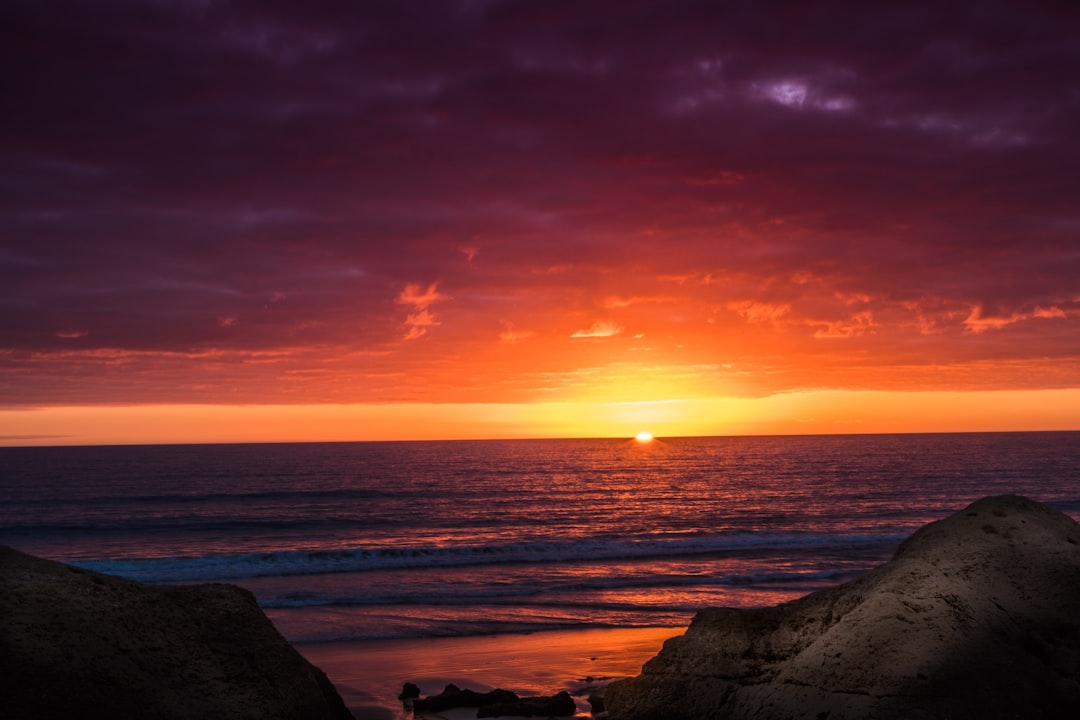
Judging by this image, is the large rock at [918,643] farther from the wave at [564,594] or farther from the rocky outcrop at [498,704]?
the wave at [564,594]

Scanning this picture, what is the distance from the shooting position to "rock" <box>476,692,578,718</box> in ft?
41.7

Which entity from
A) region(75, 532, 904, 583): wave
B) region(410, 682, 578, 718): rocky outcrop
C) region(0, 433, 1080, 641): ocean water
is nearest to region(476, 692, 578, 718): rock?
region(410, 682, 578, 718): rocky outcrop

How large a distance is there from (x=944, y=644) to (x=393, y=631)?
1423 cm

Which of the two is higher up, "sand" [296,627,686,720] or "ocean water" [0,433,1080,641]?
"sand" [296,627,686,720]

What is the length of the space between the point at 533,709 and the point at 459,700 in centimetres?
131

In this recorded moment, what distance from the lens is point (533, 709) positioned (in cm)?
1281

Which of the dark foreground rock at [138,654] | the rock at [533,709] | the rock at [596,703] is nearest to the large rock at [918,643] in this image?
the rock at [596,703]

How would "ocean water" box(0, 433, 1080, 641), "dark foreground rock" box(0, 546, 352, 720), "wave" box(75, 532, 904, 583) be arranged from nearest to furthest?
1. "dark foreground rock" box(0, 546, 352, 720)
2. "ocean water" box(0, 433, 1080, 641)
3. "wave" box(75, 532, 904, 583)

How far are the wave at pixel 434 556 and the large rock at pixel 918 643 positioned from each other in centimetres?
2265

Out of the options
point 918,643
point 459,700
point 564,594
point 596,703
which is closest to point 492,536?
point 564,594

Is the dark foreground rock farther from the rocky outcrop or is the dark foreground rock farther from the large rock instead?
the large rock

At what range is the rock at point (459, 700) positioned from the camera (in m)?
13.1

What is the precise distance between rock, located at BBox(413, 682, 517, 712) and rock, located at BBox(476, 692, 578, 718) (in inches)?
7.4

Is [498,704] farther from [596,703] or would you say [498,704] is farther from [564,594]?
[564,594]
